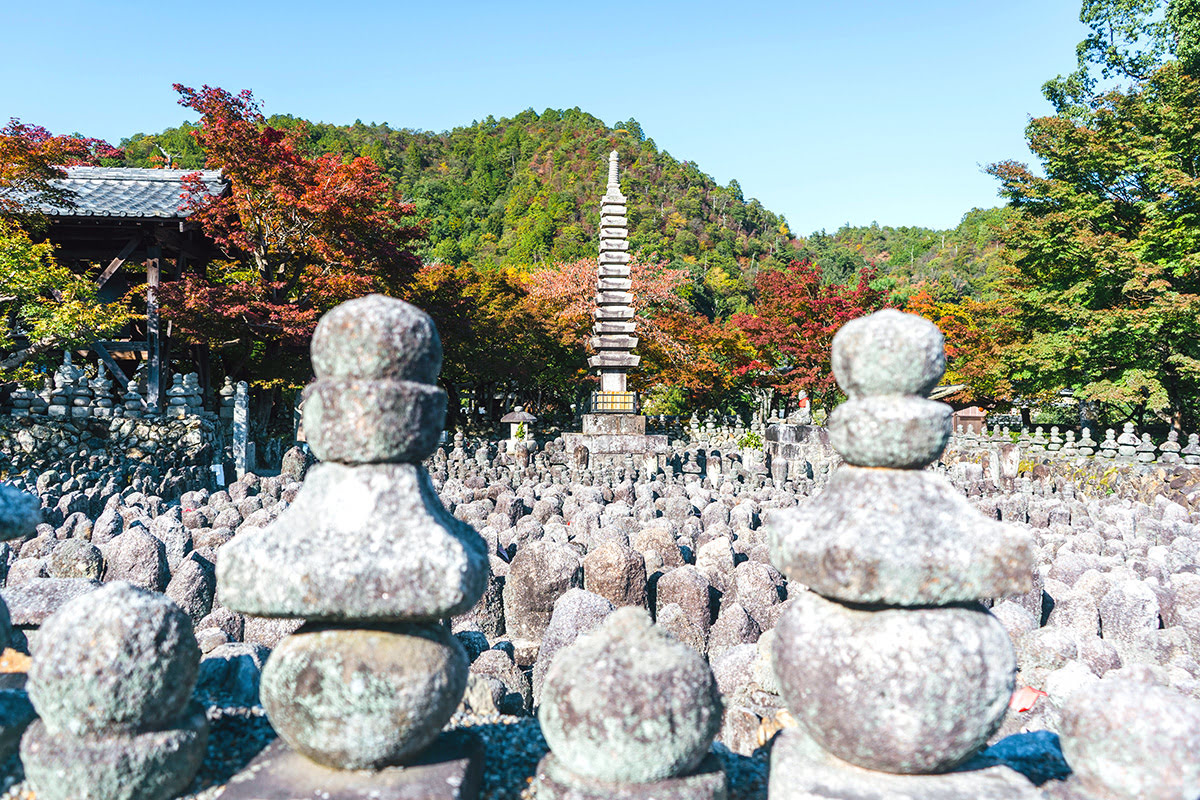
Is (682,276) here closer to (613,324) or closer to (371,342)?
(613,324)

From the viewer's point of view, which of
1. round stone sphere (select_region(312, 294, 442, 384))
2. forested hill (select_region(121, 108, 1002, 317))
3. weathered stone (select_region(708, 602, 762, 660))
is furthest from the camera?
forested hill (select_region(121, 108, 1002, 317))

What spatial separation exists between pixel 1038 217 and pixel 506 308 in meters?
16.1

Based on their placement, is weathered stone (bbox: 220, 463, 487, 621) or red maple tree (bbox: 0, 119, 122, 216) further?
red maple tree (bbox: 0, 119, 122, 216)

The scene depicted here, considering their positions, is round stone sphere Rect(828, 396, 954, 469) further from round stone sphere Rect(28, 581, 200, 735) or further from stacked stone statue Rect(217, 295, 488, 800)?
round stone sphere Rect(28, 581, 200, 735)

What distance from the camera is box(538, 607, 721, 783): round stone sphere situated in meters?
2.17

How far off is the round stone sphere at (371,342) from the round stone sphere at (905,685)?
5.10 feet

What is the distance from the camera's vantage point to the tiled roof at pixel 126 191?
14.9 meters

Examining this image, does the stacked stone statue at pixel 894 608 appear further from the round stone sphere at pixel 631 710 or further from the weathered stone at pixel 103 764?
the weathered stone at pixel 103 764

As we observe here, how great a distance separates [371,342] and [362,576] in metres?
0.72

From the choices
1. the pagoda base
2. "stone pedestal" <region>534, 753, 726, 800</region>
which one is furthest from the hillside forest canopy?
"stone pedestal" <region>534, 753, 726, 800</region>

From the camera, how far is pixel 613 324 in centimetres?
1756

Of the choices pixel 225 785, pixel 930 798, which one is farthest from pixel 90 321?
pixel 930 798

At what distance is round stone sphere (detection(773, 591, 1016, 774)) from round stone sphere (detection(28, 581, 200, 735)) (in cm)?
197

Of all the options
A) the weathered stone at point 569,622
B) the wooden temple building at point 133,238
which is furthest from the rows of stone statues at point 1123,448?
the wooden temple building at point 133,238
